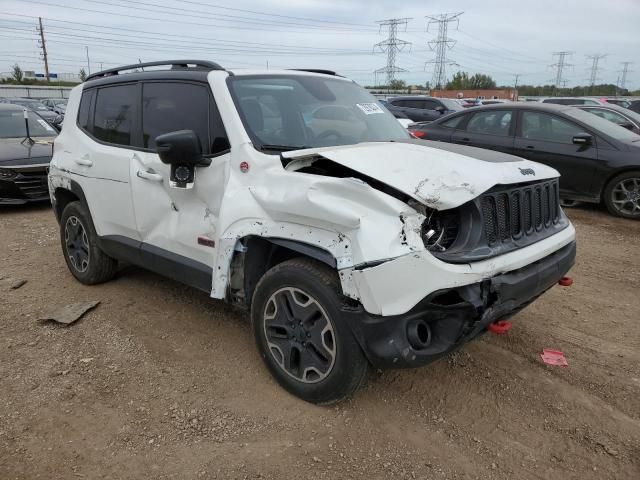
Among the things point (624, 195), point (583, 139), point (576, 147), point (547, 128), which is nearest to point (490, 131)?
point (547, 128)

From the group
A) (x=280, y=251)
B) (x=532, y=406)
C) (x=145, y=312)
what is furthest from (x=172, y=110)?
(x=532, y=406)

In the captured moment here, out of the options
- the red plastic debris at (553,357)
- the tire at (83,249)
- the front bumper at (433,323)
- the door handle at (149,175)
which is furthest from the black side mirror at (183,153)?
the red plastic debris at (553,357)

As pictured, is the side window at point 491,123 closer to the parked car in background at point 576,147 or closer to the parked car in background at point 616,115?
the parked car in background at point 576,147

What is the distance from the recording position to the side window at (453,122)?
9.07 metres

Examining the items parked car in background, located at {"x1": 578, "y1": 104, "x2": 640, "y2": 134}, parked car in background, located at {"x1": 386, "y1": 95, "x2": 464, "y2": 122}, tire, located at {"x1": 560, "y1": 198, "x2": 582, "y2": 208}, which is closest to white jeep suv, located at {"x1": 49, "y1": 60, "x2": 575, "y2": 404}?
tire, located at {"x1": 560, "y1": 198, "x2": 582, "y2": 208}

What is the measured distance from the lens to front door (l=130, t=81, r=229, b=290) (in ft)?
11.1

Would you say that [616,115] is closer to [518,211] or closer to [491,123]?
[491,123]

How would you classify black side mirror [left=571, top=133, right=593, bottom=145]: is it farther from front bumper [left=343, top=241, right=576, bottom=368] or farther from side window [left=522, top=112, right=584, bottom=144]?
front bumper [left=343, top=241, right=576, bottom=368]

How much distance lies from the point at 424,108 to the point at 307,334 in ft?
51.0

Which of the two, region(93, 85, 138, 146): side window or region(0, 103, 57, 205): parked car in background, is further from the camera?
region(0, 103, 57, 205): parked car in background

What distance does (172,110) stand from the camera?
147 inches

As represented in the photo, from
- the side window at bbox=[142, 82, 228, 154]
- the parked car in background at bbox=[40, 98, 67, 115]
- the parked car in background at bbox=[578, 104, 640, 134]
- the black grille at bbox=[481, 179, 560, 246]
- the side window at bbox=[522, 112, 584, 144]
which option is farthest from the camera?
the parked car in background at bbox=[40, 98, 67, 115]

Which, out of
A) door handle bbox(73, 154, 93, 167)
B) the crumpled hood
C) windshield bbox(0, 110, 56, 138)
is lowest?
windshield bbox(0, 110, 56, 138)

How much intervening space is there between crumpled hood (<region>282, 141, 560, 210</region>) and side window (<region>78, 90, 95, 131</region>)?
2.57 meters
